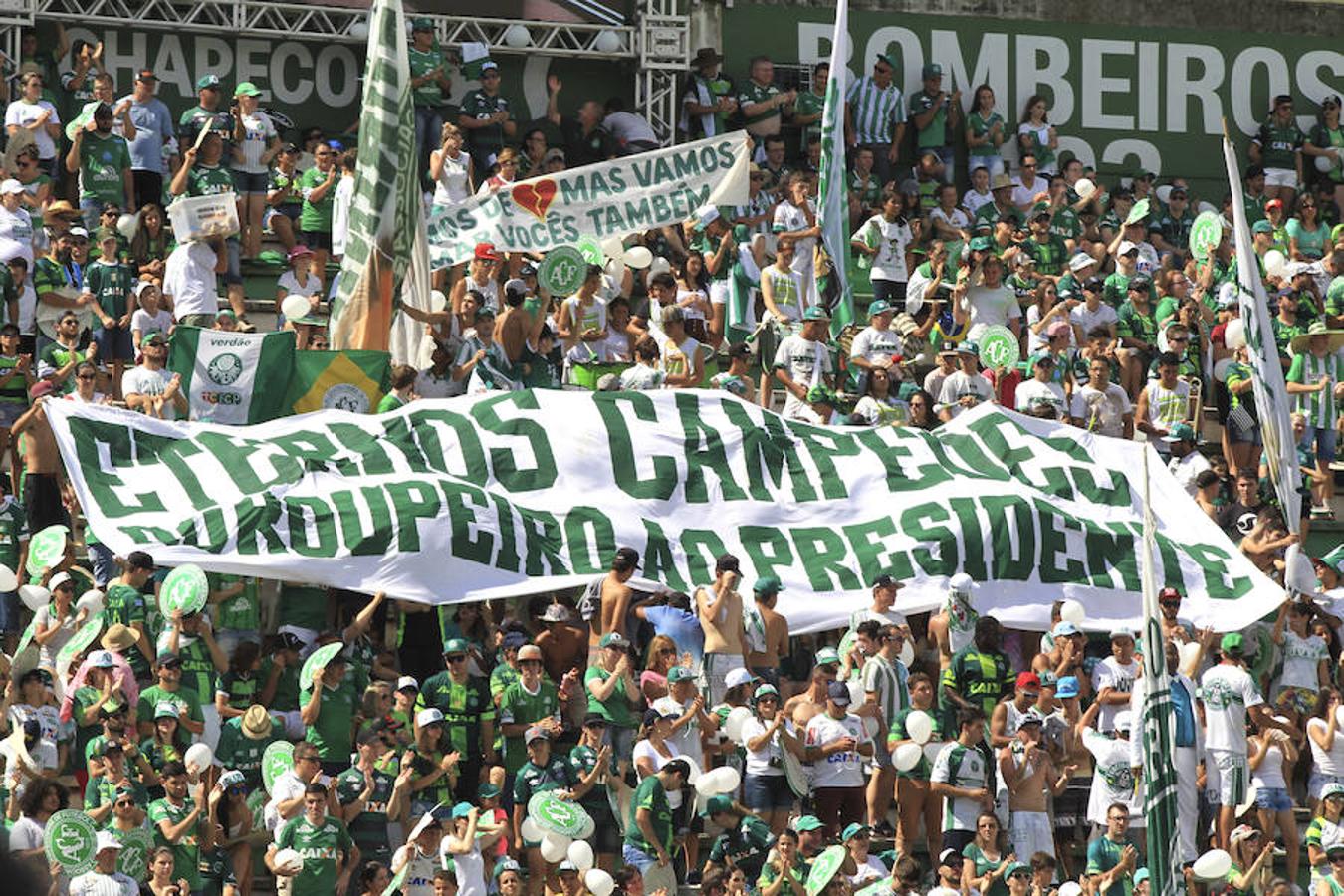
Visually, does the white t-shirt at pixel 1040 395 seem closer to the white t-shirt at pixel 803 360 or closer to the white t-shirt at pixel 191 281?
the white t-shirt at pixel 803 360

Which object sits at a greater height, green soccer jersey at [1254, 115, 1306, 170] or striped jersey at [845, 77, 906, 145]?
striped jersey at [845, 77, 906, 145]

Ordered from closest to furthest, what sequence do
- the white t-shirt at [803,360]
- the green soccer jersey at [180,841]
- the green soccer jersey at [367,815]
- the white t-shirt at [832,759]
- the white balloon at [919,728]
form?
the green soccer jersey at [180,841] → the green soccer jersey at [367,815] → the white t-shirt at [832,759] → the white balloon at [919,728] → the white t-shirt at [803,360]

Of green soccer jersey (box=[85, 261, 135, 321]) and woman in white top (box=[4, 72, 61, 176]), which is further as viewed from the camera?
woman in white top (box=[4, 72, 61, 176])

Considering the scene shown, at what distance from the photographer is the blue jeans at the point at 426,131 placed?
2192 cm

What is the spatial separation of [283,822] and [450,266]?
22.6 feet

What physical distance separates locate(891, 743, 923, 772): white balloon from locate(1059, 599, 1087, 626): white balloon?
6.94ft

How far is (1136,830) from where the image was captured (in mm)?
15805

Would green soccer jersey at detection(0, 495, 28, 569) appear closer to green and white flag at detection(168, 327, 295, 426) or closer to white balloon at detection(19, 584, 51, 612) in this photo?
white balloon at detection(19, 584, 51, 612)

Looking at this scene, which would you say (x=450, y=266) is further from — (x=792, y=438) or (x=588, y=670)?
(x=588, y=670)

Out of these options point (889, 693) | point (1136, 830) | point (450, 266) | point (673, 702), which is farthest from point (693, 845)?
point (450, 266)

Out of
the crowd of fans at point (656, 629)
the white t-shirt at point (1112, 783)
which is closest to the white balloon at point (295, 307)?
the crowd of fans at point (656, 629)

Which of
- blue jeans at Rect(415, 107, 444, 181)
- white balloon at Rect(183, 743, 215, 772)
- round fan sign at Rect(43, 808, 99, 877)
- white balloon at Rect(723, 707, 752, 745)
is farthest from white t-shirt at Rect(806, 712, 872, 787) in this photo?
blue jeans at Rect(415, 107, 444, 181)

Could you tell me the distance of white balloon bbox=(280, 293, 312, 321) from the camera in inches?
717

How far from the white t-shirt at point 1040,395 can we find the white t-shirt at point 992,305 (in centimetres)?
125
